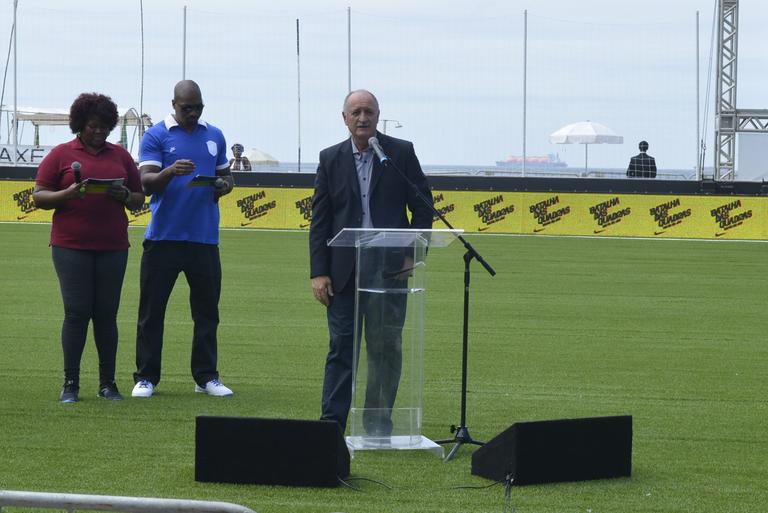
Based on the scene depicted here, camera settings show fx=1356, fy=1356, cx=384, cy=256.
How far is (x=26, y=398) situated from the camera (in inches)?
335

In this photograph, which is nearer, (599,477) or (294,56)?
(599,477)

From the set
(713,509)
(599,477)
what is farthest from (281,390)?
(713,509)

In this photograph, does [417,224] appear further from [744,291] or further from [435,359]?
[744,291]

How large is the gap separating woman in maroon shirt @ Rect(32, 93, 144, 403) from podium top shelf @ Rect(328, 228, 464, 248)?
2.09m

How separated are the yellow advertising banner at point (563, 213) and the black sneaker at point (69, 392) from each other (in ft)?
69.9

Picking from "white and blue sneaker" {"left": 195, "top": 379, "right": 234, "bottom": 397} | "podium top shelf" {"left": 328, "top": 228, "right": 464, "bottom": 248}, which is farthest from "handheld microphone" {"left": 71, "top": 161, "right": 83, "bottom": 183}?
"podium top shelf" {"left": 328, "top": 228, "right": 464, "bottom": 248}

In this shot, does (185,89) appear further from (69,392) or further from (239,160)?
(239,160)

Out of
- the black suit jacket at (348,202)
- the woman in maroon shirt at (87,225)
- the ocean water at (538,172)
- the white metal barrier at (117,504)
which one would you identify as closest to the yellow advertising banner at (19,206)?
the ocean water at (538,172)

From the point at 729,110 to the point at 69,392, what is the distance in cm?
3012

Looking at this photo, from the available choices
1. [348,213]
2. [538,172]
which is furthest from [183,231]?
[538,172]

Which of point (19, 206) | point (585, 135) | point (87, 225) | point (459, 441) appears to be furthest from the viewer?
point (585, 135)

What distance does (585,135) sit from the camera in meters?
37.7

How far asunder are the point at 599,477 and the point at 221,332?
6573 millimetres

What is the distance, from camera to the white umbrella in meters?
37.6
